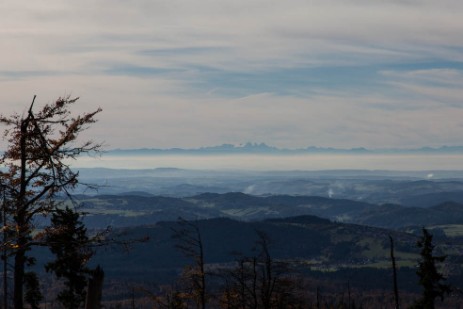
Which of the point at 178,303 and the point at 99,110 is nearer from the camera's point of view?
the point at 99,110

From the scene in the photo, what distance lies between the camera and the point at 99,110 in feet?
73.6

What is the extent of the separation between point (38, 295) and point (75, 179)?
154 ft

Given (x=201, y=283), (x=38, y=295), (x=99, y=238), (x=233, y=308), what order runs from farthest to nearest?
(x=38, y=295) < (x=233, y=308) < (x=201, y=283) < (x=99, y=238)

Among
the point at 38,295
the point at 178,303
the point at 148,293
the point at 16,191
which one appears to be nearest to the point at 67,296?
the point at 38,295

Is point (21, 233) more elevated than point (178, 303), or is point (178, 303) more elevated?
point (21, 233)

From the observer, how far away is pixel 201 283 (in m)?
38.5

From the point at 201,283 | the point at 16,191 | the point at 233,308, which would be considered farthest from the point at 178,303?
the point at 16,191

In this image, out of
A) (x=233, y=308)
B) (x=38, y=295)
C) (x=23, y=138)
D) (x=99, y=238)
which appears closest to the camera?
(x=99, y=238)

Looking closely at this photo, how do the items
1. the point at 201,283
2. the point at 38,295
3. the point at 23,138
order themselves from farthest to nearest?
the point at 38,295, the point at 201,283, the point at 23,138

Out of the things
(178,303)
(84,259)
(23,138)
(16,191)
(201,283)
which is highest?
(23,138)

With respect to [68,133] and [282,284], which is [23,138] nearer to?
[68,133]

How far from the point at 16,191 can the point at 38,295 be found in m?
45.2

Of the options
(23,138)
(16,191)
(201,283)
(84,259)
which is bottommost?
(201,283)

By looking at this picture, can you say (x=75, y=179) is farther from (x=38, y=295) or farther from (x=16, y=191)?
(x=38, y=295)
